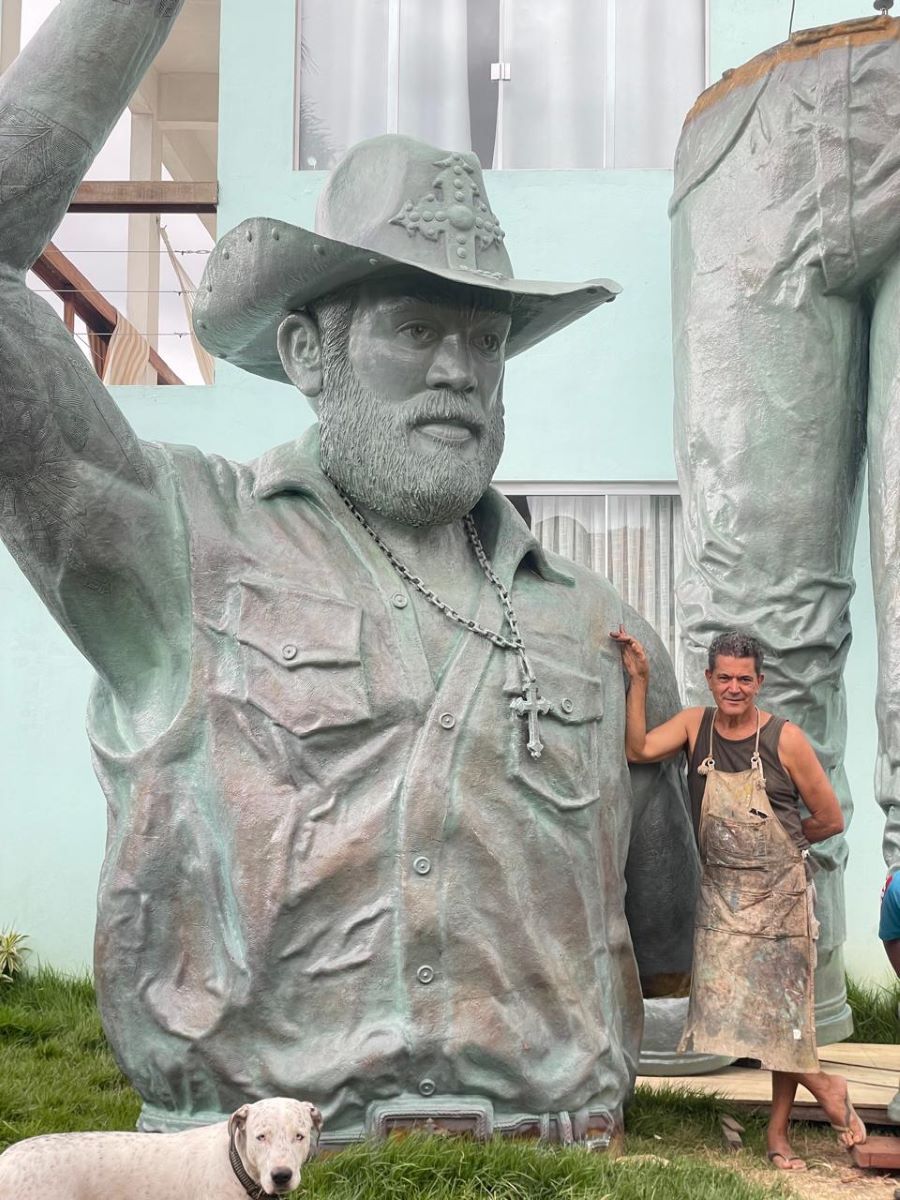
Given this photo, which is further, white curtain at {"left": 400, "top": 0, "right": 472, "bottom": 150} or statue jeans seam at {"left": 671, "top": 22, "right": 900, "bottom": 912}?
white curtain at {"left": 400, "top": 0, "right": 472, "bottom": 150}

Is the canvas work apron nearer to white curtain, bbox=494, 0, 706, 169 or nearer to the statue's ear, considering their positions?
the statue's ear

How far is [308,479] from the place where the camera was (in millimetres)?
3629

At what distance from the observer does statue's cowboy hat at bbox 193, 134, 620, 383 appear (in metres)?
3.50

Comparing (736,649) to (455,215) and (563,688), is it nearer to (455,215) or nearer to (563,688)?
(563,688)

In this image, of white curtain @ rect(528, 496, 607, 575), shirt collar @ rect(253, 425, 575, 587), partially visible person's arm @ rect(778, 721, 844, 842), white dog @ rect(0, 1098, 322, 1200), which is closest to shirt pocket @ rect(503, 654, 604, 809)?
shirt collar @ rect(253, 425, 575, 587)

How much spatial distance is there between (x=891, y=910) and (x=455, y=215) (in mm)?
1638

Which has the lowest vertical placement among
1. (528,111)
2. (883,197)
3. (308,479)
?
(308,479)

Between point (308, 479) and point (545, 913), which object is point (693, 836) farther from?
point (308, 479)

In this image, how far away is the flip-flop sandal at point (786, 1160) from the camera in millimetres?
3736

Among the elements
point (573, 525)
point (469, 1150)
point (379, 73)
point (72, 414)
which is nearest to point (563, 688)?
point (469, 1150)

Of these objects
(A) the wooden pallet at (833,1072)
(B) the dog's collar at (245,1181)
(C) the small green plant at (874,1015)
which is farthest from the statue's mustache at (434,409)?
(C) the small green plant at (874,1015)

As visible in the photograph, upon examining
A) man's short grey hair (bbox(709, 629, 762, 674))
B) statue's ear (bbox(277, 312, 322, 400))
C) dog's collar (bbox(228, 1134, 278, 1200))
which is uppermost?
statue's ear (bbox(277, 312, 322, 400))

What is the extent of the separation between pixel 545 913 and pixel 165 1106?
80 cm

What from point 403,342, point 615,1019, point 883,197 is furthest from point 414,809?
point 883,197
